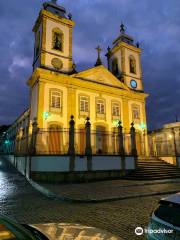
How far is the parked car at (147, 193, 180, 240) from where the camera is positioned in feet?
8.39

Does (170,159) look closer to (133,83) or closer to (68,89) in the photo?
(68,89)

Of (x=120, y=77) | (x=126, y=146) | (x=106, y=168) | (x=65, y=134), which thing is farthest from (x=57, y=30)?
(x=106, y=168)

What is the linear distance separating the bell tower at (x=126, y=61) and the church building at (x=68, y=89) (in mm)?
173

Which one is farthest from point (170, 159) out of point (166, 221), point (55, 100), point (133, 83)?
point (166, 221)

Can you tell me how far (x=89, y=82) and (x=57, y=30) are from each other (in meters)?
7.80

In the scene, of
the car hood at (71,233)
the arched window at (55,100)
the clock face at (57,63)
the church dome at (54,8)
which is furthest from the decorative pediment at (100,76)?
the car hood at (71,233)

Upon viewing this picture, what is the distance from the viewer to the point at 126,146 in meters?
17.0

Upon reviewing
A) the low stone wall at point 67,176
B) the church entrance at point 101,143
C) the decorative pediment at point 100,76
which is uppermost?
the decorative pediment at point 100,76

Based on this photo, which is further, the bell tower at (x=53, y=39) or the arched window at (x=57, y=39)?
the arched window at (x=57, y=39)

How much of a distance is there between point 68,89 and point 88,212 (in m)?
17.0

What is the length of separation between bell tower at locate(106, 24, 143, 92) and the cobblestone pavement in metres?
22.5

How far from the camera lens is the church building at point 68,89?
68.3 feet

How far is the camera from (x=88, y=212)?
6.61 metres

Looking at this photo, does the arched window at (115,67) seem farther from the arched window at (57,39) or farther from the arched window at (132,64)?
the arched window at (57,39)
